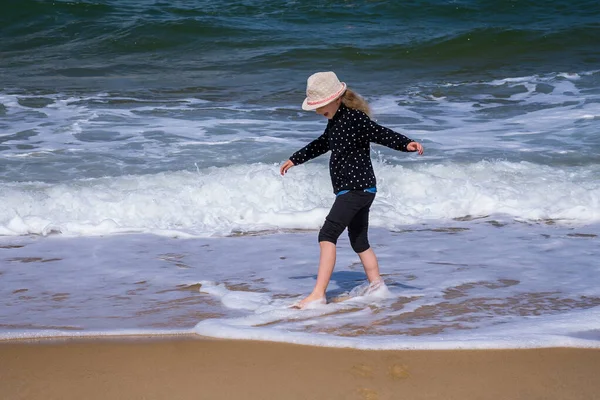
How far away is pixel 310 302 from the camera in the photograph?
4301 mm

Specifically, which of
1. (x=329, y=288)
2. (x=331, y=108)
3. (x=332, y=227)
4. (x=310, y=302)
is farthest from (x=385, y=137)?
(x=329, y=288)

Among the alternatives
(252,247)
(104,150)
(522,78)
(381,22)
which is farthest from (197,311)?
(381,22)

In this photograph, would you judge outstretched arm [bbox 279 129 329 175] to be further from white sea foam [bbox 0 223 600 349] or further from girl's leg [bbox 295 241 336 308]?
white sea foam [bbox 0 223 600 349]

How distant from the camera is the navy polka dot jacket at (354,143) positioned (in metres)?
4.25

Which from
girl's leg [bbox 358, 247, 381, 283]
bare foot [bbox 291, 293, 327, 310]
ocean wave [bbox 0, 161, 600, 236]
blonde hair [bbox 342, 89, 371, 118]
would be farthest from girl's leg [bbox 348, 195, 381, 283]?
ocean wave [bbox 0, 161, 600, 236]

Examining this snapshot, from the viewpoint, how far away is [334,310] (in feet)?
14.0

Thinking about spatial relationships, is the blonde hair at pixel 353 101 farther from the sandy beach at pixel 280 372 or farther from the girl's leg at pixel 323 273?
the sandy beach at pixel 280 372

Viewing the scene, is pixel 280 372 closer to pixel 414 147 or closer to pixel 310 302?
Result: pixel 310 302

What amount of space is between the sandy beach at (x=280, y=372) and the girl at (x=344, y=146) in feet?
2.77

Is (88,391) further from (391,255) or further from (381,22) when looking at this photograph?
(381,22)

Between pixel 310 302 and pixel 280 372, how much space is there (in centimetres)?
96

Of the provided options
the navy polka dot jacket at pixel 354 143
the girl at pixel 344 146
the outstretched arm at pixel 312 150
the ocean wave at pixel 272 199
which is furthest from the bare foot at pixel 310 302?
the ocean wave at pixel 272 199

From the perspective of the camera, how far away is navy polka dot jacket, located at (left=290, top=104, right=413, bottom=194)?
425cm

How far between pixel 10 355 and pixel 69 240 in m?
2.61
